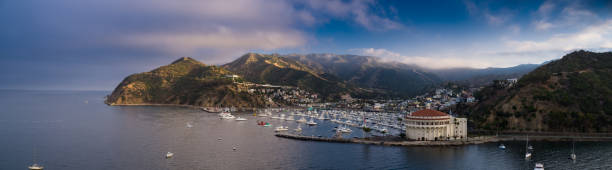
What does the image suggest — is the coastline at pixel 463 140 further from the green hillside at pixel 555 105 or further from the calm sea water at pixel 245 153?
the green hillside at pixel 555 105

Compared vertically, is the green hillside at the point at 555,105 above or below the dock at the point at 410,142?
above

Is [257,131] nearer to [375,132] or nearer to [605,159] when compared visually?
[375,132]

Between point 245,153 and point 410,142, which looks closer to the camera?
point 245,153

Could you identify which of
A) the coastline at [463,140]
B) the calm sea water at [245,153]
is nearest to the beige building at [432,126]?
the coastline at [463,140]

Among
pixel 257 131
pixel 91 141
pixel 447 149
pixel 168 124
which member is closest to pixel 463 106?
pixel 447 149

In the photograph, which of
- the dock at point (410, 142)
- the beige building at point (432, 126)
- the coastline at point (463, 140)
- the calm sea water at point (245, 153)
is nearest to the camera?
the calm sea water at point (245, 153)

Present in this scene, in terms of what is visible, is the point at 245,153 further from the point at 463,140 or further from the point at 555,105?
the point at 555,105

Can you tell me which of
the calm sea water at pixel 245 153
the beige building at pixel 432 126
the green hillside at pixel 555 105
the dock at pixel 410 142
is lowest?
the calm sea water at pixel 245 153

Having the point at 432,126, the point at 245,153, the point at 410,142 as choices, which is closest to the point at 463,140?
the point at 432,126

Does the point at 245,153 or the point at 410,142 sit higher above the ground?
the point at 410,142
